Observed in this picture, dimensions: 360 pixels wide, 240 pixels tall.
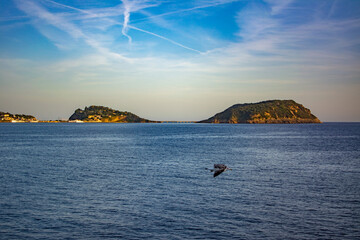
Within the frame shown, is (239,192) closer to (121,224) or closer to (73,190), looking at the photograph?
(121,224)

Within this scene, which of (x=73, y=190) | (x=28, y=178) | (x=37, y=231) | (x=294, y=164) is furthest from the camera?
(x=294, y=164)

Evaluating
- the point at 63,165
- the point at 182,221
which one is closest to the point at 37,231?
the point at 182,221

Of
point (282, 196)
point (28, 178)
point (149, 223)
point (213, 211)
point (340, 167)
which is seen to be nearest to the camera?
point (149, 223)

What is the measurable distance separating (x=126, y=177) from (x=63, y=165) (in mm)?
17370

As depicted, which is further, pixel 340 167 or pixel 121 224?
pixel 340 167

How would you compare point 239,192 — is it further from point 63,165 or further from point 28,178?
point 63,165

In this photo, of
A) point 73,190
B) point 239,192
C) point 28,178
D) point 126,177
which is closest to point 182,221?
point 239,192

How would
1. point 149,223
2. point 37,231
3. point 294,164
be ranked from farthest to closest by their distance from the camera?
point 294,164
point 149,223
point 37,231

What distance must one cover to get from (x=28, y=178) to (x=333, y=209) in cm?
3838

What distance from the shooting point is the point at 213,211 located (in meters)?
27.7

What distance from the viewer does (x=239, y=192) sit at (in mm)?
34531

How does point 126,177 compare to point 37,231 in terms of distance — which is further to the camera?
point 126,177

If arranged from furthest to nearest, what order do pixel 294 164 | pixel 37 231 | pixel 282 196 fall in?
pixel 294 164
pixel 282 196
pixel 37 231

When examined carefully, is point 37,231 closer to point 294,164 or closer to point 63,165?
point 63,165
